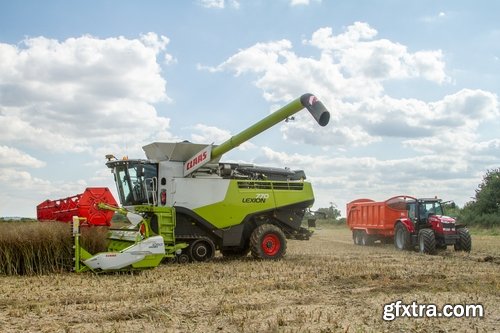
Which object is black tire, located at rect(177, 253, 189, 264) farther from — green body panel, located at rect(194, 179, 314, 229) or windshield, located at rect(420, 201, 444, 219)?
windshield, located at rect(420, 201, 444, 219)

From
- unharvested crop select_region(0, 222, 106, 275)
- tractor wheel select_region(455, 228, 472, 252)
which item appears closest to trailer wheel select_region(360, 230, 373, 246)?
tractor wheel select_region(455, 228, 472, 252)

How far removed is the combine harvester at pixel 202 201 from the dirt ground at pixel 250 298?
115cm

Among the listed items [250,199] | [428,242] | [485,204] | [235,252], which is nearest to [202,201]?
[250,199]

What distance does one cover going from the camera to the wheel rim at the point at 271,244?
13.0 metres

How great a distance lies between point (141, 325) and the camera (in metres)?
5.80

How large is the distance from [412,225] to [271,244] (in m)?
5.11

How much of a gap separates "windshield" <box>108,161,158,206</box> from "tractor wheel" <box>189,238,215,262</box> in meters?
1.36

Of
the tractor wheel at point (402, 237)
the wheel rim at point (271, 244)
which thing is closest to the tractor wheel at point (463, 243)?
the tractor wheel at point (402, 237)

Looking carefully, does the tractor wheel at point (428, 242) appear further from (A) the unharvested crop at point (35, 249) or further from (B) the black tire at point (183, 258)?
(A) the unharvested crop at point (35, 249)

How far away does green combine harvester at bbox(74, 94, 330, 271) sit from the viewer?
39.5 feet

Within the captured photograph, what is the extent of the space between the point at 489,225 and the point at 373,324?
31704 mm

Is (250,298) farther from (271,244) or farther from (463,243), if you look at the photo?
(463,243)

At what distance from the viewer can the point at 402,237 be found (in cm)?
1664

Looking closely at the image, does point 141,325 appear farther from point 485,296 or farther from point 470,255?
point 470,255
